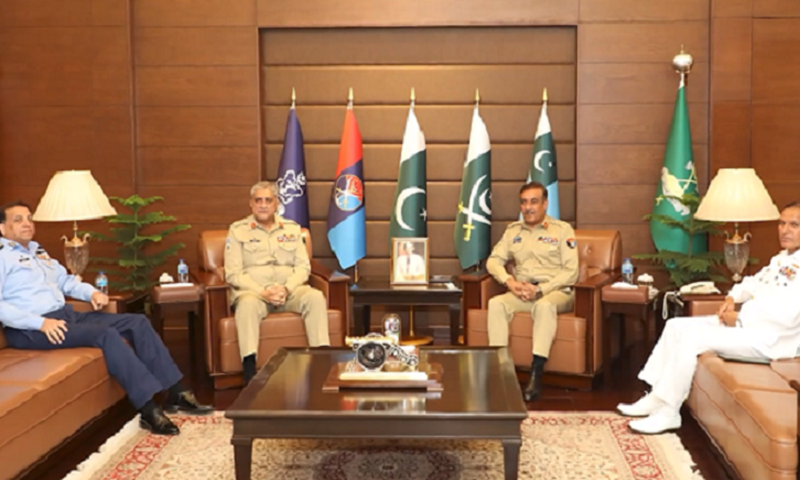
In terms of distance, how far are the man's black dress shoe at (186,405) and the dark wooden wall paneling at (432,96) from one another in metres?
2.31

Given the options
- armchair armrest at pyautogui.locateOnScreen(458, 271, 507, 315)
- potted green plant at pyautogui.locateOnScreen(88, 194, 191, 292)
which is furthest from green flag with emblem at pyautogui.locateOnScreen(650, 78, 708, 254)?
potted green plant at pyautogui.locateOnScreen(88, 194, 191, 292)

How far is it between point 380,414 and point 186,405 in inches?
65.4

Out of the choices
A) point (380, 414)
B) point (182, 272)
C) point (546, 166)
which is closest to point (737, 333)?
point (380, 414)

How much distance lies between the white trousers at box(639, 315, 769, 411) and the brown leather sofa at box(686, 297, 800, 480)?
0.18ft

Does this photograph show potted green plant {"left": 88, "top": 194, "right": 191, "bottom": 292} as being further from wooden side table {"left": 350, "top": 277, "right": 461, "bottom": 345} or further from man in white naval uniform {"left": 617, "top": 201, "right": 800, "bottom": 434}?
man in white naval uniform {"left": 617, "top": 201, "right": 800, "bottom": 434}

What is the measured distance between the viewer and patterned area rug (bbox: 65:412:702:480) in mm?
3467

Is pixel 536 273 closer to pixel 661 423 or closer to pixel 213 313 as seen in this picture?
pixel 661 423

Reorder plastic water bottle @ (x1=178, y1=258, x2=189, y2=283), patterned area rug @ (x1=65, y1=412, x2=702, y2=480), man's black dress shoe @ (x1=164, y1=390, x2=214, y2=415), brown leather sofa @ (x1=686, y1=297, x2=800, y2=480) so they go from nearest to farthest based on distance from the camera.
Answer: brown leather sofa @ (x1=686, y1=297, x2=800, y2=480) < patterned area rug @ (x1=65, y1=412, x2=702, y2=480) < man's black dress shoe @ (x1=164, y1=390, x2=214, y2=415) < plastic water bottle @ (x1=178, y1=258, x2=189, y2=283)

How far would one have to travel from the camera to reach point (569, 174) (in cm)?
632

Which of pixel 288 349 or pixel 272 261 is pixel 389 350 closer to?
pixel 288 349

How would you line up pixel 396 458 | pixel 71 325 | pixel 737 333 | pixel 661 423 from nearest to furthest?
pixel 396 458 → pixel 737 333 → pixel 661 423 → pixel 71 325

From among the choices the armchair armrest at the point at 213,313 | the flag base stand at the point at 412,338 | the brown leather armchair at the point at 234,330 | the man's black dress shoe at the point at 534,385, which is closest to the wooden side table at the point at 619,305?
the man's black dress shoe at the point at 534,385

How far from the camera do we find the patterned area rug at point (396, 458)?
136 inches

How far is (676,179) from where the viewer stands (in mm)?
5840
